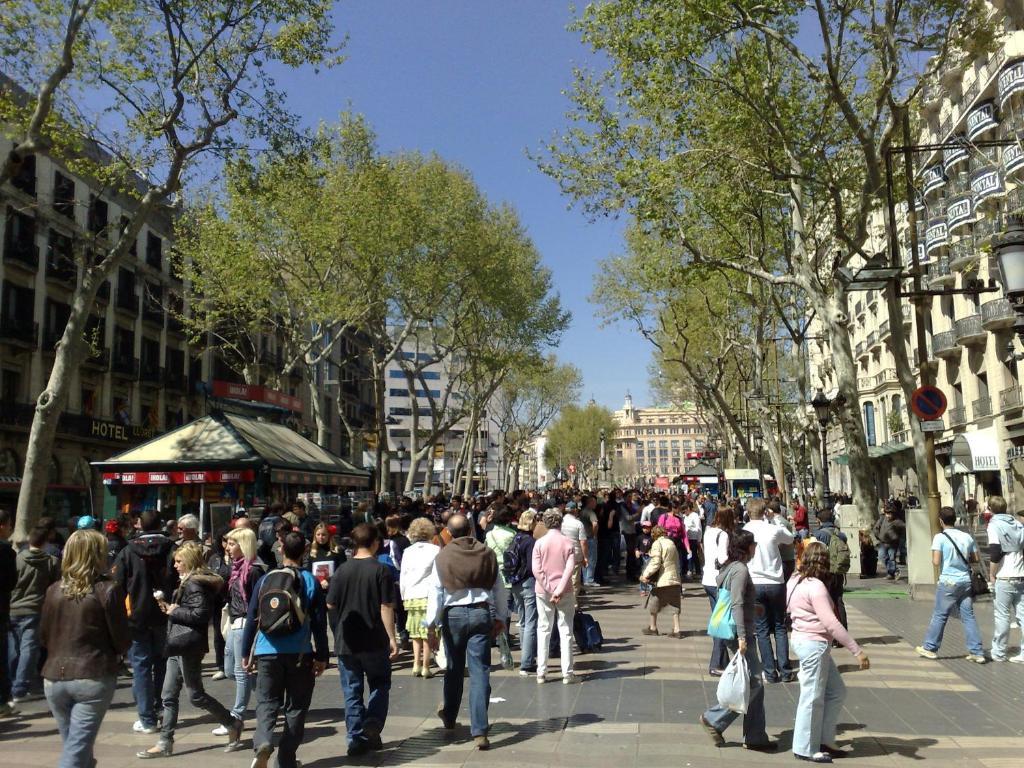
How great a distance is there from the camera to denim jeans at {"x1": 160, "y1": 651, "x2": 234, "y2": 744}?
616 cm

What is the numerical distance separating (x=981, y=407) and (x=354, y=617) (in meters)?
33.1

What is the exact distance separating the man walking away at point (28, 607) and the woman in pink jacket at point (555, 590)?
4.41m

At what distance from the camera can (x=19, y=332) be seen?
95.2 feet

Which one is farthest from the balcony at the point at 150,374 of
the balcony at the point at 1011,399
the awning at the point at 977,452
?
the balcony at the point at 1011,399

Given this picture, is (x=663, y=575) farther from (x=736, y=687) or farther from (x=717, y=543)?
(x=736, y=687)

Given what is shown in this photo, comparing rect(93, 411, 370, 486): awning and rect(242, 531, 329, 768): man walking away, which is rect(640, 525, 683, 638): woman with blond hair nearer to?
rect(242, 531, 329, 768): man walking away

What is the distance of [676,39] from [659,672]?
10.5 metres

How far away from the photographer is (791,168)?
54.8ft

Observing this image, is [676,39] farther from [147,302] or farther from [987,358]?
[147,302]

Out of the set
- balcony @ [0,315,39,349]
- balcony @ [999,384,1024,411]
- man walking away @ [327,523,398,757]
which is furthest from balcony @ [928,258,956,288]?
man walking away @ [327,523,398,757]

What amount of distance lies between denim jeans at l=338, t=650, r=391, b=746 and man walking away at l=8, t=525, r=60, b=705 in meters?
3.45

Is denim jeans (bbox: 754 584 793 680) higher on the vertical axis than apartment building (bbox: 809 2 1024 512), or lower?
lower

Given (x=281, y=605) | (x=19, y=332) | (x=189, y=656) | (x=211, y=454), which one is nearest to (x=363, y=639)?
(x=281, y=605)

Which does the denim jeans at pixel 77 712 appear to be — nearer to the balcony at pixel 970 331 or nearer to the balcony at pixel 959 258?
the balcony at pixel 959 258
